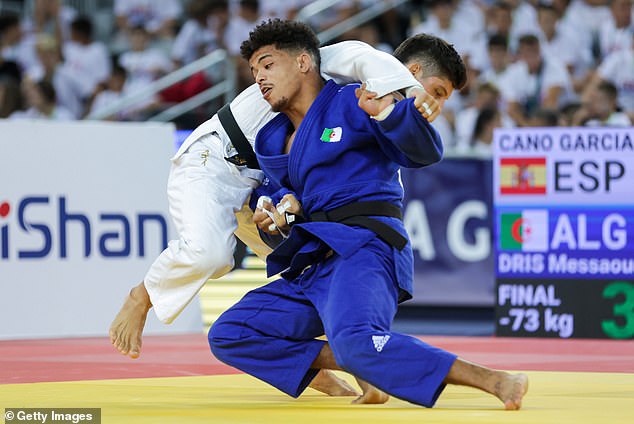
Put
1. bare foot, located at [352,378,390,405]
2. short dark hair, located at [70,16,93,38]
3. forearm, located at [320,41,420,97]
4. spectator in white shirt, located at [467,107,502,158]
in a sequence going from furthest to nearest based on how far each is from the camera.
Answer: short dark hair, located at [70,16,93,38] → spectator in white shirt, located at [467,107,502,158] → bare foot, located at [352,378,390,405] → forearm, located at [320,41,420,97]

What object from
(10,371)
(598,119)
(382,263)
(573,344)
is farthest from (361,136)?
(598,119)

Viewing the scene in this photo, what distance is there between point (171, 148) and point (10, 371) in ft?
10.9

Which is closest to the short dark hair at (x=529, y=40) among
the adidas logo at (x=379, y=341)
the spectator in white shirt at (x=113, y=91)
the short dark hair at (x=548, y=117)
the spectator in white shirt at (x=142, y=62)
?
the short dark hair at (x=548, y=117)

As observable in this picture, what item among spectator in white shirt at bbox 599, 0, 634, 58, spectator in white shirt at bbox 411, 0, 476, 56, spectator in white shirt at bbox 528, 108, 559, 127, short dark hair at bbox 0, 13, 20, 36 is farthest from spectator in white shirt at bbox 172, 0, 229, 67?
spectator in white shirt at bbox 599, 0, 634, 58

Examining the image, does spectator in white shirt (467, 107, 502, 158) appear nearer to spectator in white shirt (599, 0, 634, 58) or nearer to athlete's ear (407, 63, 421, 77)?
spectator in white shirt (599, 0, 634, 58)

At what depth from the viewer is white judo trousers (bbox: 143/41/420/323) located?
4402mm

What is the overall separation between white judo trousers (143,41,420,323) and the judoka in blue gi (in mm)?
110

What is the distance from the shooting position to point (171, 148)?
8.84 m

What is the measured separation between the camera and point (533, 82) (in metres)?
11.0

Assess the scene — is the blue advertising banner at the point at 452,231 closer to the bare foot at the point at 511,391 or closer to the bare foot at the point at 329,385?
the bare foot at the point at 329,385

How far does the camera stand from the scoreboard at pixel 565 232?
802 cm

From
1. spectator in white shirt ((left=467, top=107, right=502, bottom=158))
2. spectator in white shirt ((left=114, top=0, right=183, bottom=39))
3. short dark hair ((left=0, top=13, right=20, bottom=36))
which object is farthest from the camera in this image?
short dark hair ((left=0, top=13, right=20, bottom=36))

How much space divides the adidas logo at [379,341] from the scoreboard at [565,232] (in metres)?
4.36

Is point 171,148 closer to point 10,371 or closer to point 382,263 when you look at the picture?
point 10,371
